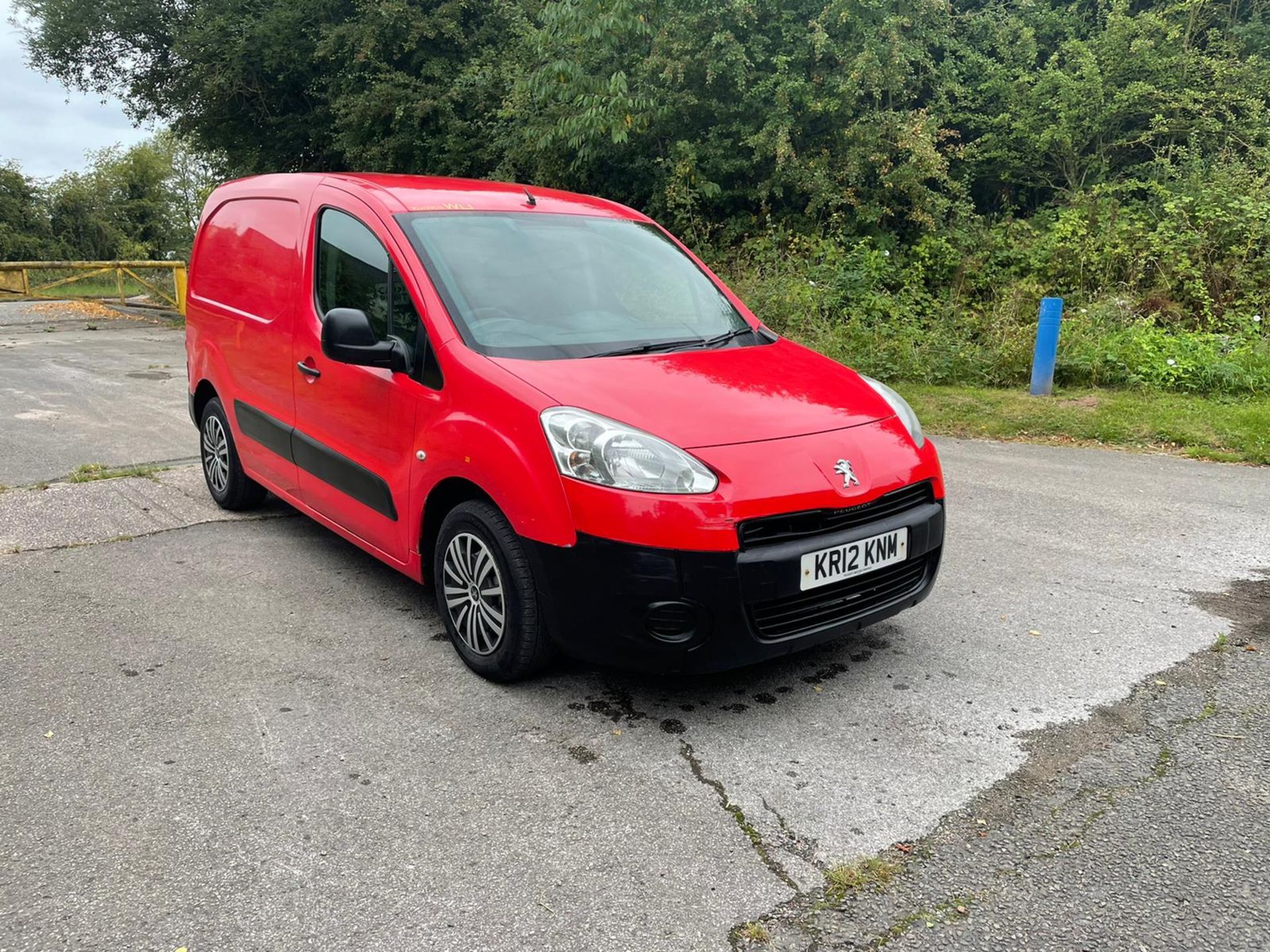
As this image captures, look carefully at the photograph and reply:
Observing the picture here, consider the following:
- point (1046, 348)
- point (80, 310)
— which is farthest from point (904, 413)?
point (80, 310)

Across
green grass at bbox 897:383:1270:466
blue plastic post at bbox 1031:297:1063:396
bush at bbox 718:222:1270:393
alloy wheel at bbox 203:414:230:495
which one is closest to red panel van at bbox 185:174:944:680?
alloy wheel at bbox 203:414:230:495

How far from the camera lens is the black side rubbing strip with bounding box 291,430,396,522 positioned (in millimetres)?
3811

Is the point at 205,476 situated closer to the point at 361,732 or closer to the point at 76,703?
the point at 76,703

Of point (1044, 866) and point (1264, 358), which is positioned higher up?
point (1264, 358)

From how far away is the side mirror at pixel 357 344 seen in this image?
3461mm

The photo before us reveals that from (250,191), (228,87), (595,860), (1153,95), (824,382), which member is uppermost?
(228,87)

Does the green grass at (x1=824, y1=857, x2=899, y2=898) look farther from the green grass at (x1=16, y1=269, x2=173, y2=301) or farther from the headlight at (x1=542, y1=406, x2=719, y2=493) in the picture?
the green grass at (x1=16, y1=269, x2=173, y2=301)

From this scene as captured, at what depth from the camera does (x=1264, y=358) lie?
8508mm

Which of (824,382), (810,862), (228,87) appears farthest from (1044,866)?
(228,87)

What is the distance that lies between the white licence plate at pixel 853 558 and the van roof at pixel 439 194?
7.03ft

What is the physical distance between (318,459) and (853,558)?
248 centimetres

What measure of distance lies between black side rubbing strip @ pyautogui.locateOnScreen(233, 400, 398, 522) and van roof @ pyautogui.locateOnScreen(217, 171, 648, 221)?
3.60ft

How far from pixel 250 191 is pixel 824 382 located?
3.37 m

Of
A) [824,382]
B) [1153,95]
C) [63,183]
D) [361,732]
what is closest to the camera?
[361,732]
